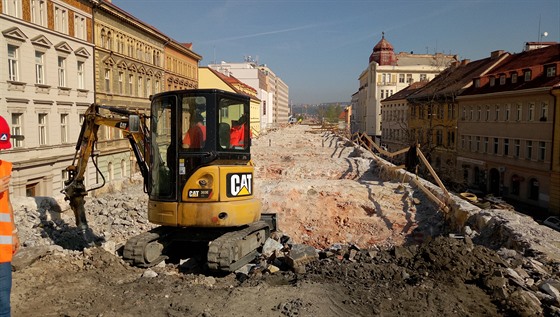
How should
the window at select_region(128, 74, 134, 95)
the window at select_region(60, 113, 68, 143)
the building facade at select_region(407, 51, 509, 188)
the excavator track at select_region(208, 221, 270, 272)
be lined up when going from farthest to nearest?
1. the building facade at select_region(407, 51, 509, 188)
2. the window at select_region(128, 74, 134, 95)
3. the window at select_region(60, 113, 68, 143)
4. the excavator track at select_region(208, 221, 270, 272)

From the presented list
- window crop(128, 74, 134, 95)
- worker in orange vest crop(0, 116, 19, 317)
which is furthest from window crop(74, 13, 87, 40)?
worker in orange vest crop(0, 116, 19, 317)

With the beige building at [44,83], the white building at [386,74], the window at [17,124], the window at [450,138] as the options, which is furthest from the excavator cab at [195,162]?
the white building at [386,74]

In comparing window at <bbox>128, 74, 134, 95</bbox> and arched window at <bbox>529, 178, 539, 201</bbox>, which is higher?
window at <bbox>128, 74, 134, 95</bbox>

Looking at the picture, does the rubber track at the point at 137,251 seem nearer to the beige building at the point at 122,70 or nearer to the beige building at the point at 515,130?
the beige building at the point at 122,70

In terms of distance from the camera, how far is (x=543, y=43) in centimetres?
3978

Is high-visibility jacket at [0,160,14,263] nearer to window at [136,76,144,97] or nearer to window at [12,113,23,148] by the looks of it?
window at [12,113,23,148]

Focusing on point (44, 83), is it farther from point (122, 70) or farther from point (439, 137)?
point (439, 137)

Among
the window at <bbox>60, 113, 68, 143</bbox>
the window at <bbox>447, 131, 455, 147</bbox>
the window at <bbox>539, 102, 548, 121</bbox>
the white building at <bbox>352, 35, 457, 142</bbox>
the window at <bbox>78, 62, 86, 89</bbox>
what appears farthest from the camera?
the white building at <bbox>352, 35, 457, 142</bbox>

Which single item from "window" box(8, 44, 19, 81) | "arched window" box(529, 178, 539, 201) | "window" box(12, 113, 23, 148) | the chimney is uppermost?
the chimney

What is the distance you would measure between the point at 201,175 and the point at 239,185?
831 mm

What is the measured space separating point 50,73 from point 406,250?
2278 centimetres

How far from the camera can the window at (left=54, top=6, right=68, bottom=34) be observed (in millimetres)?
24453

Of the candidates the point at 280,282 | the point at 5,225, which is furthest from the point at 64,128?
the point at 5,225

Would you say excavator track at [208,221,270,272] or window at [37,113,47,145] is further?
window at [37,113,47,145]
